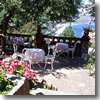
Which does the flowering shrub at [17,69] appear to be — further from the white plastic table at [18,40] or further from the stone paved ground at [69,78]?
the white plastic table at [18,40]

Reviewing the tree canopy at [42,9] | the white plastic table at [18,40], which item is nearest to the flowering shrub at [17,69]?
the tree canopy at [42,9]

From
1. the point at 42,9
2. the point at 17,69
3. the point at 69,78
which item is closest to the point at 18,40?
the point at 42,9

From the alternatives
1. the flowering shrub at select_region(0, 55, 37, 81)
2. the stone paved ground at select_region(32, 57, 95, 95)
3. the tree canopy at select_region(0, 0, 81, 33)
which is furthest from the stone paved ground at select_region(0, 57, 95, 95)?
the tree canopy at select_region(0, 0, 81, 33)

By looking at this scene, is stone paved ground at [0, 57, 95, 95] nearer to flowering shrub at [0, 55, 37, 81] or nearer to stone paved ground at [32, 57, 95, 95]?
stone paved ground at [32, 57, 95, 95]

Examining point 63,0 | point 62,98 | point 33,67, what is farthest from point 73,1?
point 62,98

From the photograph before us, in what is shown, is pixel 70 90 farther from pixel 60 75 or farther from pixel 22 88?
pixel 22 88

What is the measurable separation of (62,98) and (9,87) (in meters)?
0.80

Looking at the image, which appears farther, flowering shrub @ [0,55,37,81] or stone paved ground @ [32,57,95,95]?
stone paved ground @ [32,57,95,95]

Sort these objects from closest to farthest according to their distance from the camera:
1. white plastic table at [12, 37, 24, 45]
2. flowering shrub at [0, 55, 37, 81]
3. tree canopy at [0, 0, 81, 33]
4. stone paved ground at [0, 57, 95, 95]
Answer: flowering shrub at [0, 55, 37, 81]
stone paved ground at [0, 57, 95, 95]
tree canopy at [0, 0, 81, 33]
white plastic table at [12, 37, 24, 45]

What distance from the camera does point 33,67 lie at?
4.77 metres

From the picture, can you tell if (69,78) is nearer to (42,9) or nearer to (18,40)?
(42,9)

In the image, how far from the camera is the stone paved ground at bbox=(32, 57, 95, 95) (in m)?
3.28

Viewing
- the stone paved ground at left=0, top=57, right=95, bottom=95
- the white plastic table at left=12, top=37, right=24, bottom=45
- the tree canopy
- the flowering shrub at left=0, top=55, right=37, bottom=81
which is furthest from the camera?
the white plastic table at left=12, top=37, right=24, bottom=45

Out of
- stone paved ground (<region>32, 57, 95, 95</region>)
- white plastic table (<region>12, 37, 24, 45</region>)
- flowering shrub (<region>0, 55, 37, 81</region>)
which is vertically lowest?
stone paved ground (<region>32, 57, 95, 95</region>)
